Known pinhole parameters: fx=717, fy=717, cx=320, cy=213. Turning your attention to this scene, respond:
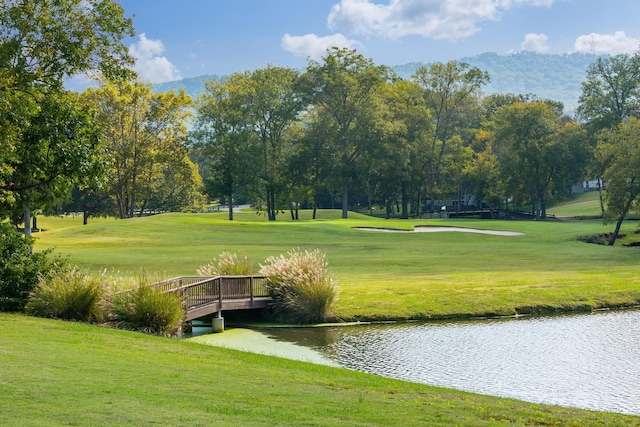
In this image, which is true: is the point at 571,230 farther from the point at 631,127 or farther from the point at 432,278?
the point at 432,278

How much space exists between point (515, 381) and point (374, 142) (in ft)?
238

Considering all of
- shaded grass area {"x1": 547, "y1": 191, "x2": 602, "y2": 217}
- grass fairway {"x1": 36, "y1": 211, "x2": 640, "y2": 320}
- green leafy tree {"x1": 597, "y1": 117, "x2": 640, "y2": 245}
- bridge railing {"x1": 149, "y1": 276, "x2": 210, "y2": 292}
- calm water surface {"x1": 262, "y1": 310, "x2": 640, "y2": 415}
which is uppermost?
green leafy tree {"x1": 597, "y1": 117, "x2": 640, "y2": 245}

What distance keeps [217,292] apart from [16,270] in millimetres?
6675

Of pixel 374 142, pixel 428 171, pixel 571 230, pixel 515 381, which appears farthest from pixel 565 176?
pixel 515 381

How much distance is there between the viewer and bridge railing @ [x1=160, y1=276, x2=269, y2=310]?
22.2 metres

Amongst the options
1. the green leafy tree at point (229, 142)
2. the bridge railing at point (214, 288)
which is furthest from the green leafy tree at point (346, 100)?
the bridge railing at point (214, 288)

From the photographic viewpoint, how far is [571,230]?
61.0 meters

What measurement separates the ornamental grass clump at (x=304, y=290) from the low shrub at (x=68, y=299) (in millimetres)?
6930

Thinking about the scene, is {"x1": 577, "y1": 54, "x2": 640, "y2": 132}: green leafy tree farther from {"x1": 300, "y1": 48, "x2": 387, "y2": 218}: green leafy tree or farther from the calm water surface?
the calm water surface

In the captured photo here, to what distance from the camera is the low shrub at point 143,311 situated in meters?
19.9

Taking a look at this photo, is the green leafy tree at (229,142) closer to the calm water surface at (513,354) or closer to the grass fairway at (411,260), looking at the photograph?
the grass fairway at (411,260)

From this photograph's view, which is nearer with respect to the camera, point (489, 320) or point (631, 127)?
point (489, 320)

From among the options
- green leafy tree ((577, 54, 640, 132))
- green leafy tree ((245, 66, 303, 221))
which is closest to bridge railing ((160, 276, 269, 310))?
green leafy tree ((245, 66, 303, 221))

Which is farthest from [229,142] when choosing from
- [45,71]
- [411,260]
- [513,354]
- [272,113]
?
[513,354]
